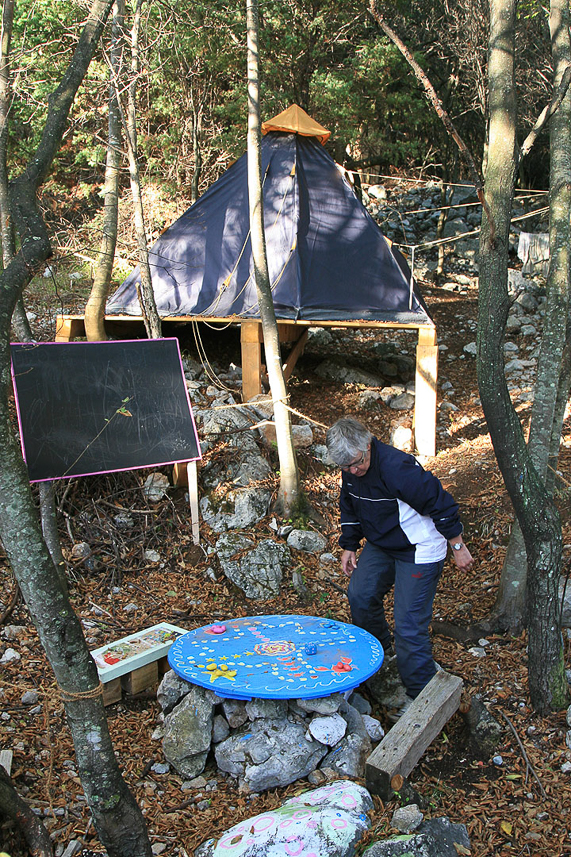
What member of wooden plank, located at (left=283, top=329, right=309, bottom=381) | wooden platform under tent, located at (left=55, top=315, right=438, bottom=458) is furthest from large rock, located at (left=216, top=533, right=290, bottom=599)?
wooden plank, located at (left=283, top=329, right=309, bottom=381)

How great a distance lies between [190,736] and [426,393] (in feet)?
15.4

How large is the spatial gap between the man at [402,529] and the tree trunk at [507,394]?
45cm

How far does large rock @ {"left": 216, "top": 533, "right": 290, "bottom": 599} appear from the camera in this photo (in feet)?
16.1

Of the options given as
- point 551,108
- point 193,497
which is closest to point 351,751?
point 193,497

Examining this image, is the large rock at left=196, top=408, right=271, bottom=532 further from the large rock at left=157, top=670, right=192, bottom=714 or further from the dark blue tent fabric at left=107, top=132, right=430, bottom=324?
the large rock at left=157, top=670, right=192, bottom=714

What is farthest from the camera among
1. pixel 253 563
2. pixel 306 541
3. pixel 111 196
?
pixel 111 196

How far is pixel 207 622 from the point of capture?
4496 millimetres

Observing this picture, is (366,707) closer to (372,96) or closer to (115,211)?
(115,211)

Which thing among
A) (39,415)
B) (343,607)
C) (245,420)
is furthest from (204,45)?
(343,607)

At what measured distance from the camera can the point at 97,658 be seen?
3.62 m

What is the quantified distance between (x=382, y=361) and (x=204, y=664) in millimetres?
6711

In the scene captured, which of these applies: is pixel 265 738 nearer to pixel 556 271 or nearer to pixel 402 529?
pixel 402 529

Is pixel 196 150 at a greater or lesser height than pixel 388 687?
greater

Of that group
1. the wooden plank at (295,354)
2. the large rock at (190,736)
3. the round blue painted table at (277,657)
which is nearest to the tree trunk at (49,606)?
the large rock at (190,736)
